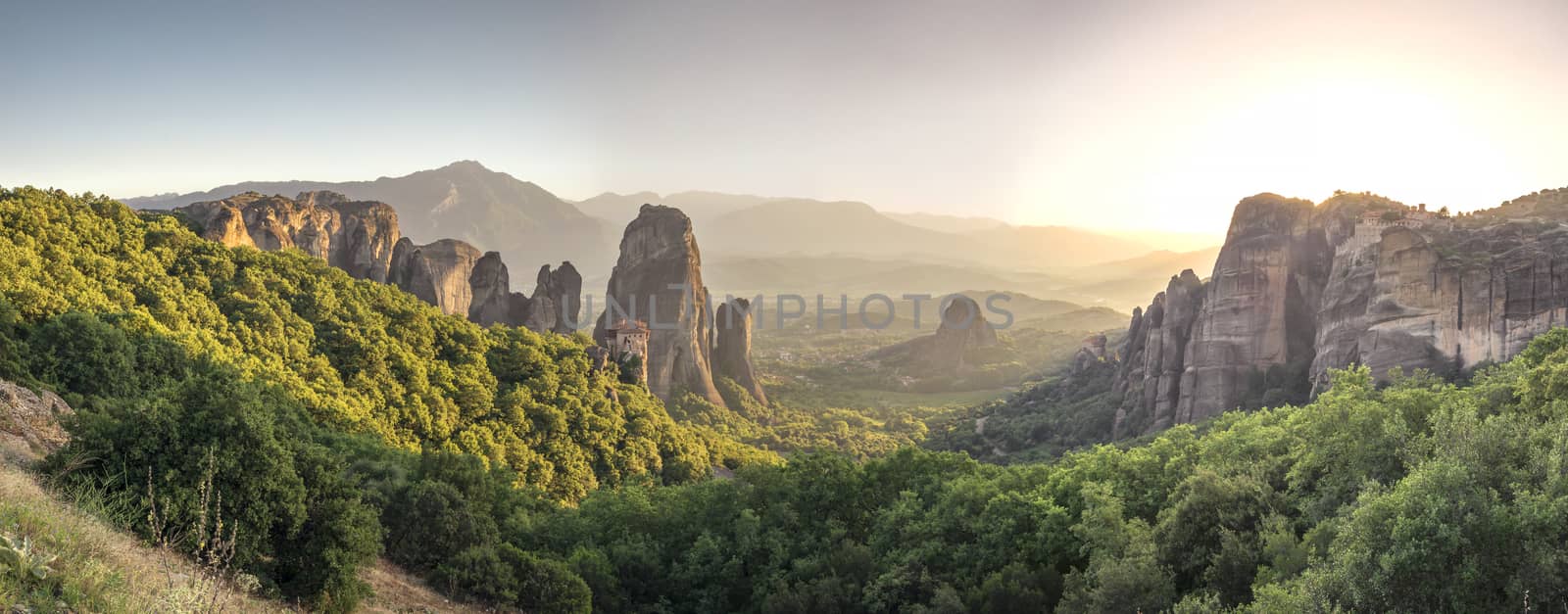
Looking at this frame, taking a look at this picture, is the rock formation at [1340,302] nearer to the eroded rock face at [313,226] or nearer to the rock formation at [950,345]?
the rock formation at [950,345]

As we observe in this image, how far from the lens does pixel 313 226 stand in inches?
2518

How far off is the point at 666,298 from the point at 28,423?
69.8 m

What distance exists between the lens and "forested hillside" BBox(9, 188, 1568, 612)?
15594 mm

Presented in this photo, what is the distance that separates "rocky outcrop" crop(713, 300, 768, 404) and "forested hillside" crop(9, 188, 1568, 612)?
5226 centimetres

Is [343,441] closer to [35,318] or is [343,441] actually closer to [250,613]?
[35,318]

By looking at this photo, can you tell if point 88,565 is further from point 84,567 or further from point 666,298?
point 666,298

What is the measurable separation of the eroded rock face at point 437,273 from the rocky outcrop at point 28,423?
46.4 metres

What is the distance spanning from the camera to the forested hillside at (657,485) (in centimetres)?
1559

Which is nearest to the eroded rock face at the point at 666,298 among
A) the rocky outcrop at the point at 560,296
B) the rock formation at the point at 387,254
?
the rocky outcrop at the point at 560,296

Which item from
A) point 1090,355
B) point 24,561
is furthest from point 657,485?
point 1090,355

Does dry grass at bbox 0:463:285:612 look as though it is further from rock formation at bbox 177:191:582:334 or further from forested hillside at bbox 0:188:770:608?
rock formation at bbox 177:191:582:334

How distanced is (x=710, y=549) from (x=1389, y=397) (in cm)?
2268

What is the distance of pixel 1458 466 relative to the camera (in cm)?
1538

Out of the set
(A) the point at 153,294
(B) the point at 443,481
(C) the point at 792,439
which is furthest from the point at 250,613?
(C) the point at 792,439
